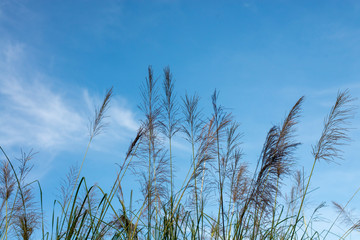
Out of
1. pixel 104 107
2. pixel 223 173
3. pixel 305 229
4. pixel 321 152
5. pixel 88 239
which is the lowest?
pixel 88 239

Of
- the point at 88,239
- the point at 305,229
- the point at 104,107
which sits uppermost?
the point at 104,107

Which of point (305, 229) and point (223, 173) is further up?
point (223, 173)

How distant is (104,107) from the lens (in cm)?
415

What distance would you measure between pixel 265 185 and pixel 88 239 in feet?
5.24

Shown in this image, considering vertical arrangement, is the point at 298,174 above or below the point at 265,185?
above

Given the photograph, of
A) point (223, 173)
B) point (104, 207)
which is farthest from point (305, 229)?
point (104, 207)

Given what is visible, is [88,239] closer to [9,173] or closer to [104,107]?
[104,107]

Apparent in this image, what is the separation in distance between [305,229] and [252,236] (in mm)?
772

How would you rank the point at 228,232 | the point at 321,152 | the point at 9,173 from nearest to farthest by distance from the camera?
the point at 228,232 → the point at 321,152 → the point at 9,173

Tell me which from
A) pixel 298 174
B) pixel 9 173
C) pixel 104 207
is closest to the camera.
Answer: pixel 104 207

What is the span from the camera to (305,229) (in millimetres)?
4105

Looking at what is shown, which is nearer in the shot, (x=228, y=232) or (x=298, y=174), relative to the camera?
(x=228, y=232)

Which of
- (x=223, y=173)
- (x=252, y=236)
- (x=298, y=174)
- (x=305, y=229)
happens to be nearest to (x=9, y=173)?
(x=223, y=173)

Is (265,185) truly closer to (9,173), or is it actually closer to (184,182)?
(184,182)
